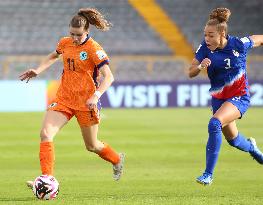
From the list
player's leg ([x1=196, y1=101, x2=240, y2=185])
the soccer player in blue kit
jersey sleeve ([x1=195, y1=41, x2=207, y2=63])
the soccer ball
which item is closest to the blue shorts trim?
the soccer player in blue kit

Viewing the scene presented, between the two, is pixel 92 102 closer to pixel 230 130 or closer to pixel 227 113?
pixel 227 113

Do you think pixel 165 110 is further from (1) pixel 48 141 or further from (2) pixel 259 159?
(1) pixel 48 141

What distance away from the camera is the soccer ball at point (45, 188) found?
27.7 ft

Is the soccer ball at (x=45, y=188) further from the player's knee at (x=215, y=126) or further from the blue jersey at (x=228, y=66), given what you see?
the blue jersey at (x=228, y=66)

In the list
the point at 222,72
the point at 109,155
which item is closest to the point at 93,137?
the point at 109,155

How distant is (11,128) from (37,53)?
11851 mm

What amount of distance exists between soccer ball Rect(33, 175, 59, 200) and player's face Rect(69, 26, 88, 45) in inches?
58.9

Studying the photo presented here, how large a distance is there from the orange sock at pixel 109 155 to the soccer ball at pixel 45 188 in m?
1.46

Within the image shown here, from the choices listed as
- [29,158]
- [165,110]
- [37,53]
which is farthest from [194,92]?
[29,158]

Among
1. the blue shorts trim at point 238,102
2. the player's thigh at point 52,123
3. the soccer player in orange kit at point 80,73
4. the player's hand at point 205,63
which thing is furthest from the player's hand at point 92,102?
the blue shorts trim at point 238,102

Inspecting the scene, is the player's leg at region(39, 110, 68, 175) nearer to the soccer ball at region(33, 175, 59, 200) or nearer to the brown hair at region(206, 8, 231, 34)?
the soccer ball at region(33, 175, 59, 200)

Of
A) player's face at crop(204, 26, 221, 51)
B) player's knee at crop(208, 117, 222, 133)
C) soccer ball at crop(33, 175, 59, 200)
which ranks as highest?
player's face at crop(204, 26, 221, 51)

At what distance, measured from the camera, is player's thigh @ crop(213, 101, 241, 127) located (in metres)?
9.53

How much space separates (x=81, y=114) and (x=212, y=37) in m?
1.66
